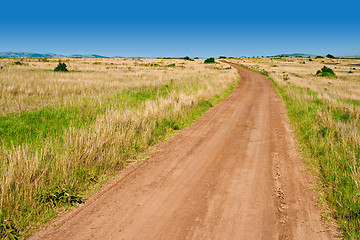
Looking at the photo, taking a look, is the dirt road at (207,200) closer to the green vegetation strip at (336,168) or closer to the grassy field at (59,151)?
the green vegetation strip at (336,168)

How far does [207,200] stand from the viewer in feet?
13.2

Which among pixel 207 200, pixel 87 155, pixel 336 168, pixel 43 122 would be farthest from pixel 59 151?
pixel 336 168

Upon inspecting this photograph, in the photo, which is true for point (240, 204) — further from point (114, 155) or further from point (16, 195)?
point (16, 195)

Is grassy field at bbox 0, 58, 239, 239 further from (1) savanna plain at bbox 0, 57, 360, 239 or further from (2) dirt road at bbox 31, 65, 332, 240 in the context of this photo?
(2) dirt road at bbox 31, 65, 332, 240

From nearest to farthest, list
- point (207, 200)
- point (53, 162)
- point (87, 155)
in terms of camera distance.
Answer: point (207, 200) < point (53, 162) < point (87, 155)

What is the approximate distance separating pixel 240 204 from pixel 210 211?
62 centimetres

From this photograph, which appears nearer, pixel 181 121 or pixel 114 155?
pixel 114 155

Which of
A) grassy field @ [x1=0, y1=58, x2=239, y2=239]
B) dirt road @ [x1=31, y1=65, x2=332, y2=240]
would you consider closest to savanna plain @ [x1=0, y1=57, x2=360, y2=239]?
grassy field @ [x1=0, y1=58, x2=239, y2=239]

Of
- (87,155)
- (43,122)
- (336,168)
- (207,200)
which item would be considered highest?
(43,122)

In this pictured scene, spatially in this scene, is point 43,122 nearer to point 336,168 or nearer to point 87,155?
point 87,155

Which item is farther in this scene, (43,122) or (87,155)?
(43,122)

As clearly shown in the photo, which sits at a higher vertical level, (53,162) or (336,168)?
(53,162)

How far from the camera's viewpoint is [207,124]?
30.7 feet

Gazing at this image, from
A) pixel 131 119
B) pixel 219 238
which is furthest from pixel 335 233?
pixel 131 119
